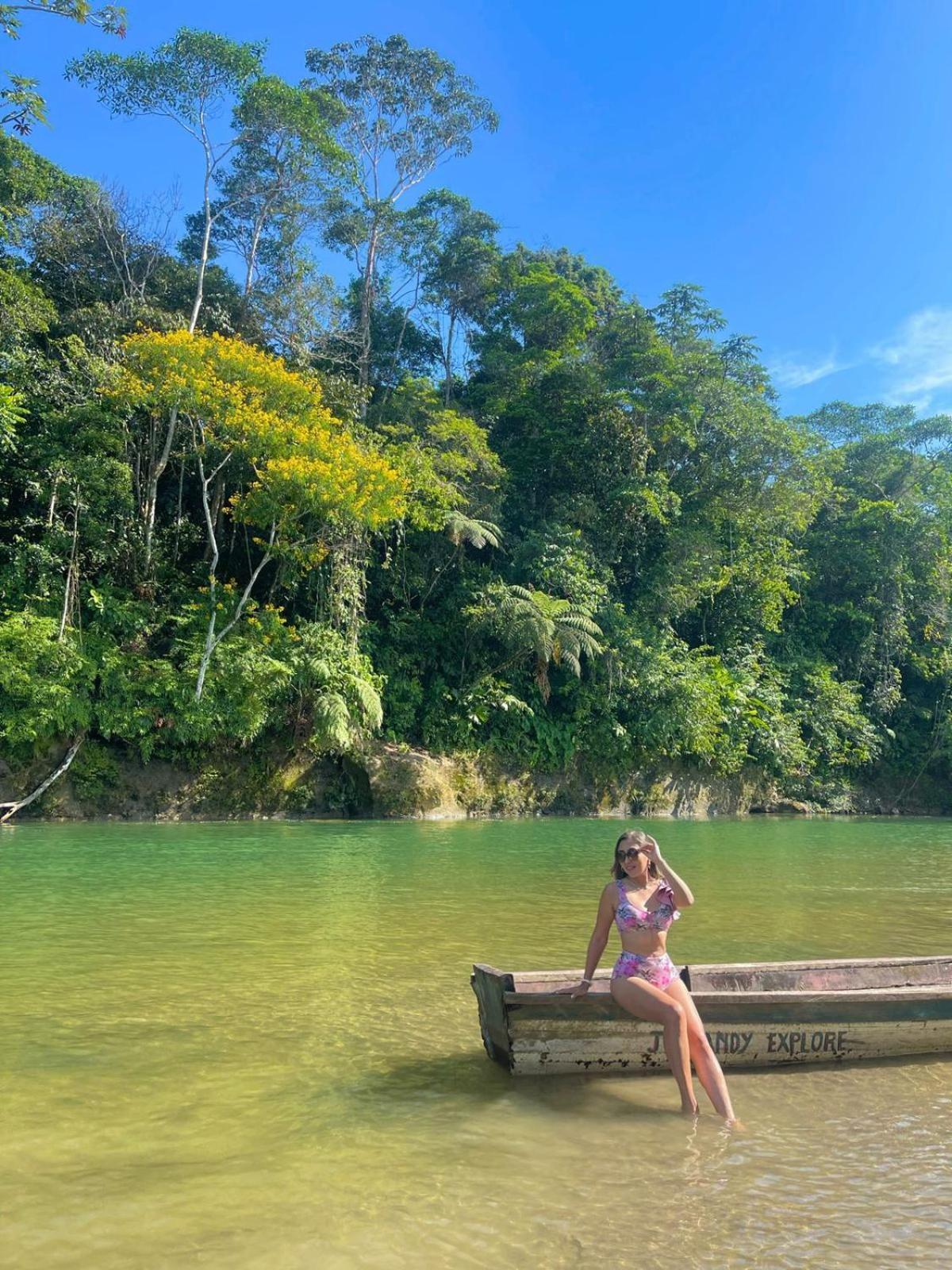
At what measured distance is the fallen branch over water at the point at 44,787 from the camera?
56.9 ft

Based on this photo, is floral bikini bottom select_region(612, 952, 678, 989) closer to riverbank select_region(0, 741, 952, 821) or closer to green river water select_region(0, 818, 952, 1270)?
green river water select_region(0, 818, 952, 1270)

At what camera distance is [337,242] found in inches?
1293

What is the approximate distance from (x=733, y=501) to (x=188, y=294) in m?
17.9

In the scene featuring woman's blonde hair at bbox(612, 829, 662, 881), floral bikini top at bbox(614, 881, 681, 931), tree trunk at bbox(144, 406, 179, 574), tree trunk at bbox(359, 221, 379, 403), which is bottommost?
floral bikini top at bbox(614, 881, 681, 931)

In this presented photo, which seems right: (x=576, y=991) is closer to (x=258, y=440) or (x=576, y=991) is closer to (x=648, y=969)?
(x=648, y=969)

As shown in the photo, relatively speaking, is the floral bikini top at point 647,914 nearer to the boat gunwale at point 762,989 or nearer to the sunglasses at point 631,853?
the sunglasses at point 631,853

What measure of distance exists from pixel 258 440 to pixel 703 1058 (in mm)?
17456

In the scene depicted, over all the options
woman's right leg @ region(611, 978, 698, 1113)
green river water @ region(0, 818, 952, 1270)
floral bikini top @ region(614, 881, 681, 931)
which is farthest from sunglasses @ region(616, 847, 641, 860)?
green river water @ region(0, 818, 952, 1270)

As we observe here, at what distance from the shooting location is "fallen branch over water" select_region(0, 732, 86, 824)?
17344 mm

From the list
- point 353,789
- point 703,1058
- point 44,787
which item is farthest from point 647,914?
point 353,789

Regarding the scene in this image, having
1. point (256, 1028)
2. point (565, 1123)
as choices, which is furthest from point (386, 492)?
point (565, 1123)

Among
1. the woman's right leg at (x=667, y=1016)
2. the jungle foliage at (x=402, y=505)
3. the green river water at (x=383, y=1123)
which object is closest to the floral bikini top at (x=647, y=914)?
the woman's right leg at (x=667, y=1016)

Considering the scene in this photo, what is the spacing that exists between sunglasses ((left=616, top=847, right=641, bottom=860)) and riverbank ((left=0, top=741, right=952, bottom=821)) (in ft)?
53.8

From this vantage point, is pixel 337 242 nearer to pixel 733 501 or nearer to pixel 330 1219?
pixel 733 501
